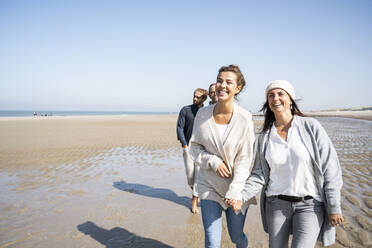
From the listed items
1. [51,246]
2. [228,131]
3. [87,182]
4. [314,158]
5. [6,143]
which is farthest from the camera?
[6,143]

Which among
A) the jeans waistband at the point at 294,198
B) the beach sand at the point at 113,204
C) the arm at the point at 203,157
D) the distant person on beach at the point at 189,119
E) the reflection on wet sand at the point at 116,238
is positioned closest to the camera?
the jeans waistband at the point at 294,198

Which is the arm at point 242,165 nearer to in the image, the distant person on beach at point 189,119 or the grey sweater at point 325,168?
the grey sweater at point 325,168

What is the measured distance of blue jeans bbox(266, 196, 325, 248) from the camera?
2.10 metres

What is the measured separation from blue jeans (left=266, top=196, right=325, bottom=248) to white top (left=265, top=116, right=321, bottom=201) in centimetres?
9

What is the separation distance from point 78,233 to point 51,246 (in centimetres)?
44

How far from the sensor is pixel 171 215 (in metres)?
4.56

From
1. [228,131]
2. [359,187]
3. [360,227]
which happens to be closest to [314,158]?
[228,131]

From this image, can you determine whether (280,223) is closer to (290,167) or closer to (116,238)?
(290,167)

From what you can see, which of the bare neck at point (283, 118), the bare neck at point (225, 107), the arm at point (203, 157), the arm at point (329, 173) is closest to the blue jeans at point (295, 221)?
the arm at point (329, 173)

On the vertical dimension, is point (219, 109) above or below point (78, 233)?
above

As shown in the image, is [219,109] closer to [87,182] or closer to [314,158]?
[314,158]

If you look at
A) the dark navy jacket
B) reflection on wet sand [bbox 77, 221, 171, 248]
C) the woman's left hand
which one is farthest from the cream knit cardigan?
the dark navy jacket

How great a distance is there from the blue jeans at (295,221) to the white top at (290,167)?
92 mm

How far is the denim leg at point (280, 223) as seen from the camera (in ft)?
7.33
